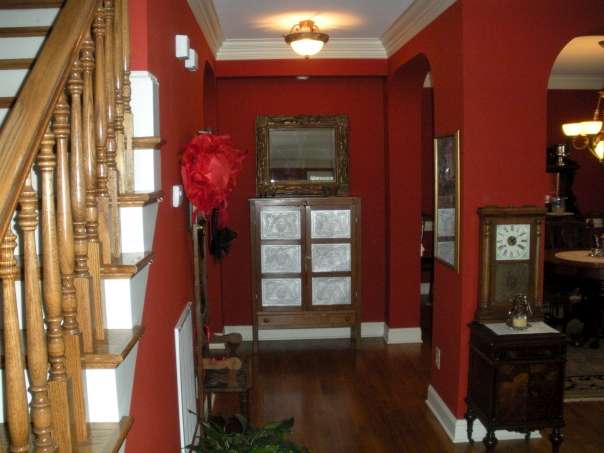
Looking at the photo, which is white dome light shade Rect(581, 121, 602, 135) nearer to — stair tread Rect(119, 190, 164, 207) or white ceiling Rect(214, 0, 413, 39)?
white ceiling Rect(214, 0, 413, 39)

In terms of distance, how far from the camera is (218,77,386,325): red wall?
5.57 m

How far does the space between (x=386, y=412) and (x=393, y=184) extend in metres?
2.24

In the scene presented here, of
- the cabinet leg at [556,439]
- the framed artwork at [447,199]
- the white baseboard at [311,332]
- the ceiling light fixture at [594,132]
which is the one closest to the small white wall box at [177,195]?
the framed artwork at [447,199]

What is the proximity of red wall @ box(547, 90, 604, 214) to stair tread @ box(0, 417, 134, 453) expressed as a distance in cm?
707

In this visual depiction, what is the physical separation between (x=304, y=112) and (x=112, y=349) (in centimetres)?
443

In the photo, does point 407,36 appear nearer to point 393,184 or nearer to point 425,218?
point 393,184

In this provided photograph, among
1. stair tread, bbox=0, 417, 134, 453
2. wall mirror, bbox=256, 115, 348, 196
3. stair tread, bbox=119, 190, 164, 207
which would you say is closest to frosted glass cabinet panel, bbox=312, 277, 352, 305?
wall mirror, bbox=256, 115, 348, 196

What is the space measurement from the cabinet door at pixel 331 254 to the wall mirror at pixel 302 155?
0.43 meters

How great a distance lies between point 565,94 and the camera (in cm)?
738

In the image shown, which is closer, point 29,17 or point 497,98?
point 29,17

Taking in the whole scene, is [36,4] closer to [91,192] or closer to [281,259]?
[91,192]

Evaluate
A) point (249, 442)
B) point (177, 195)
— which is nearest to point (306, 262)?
point (177, 195)

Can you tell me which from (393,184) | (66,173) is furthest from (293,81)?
(66,173)

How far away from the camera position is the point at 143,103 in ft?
6.64
